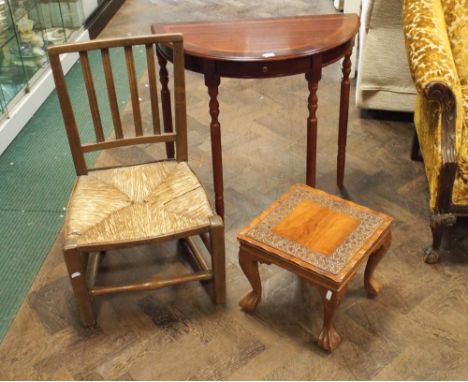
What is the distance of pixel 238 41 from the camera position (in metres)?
2.23

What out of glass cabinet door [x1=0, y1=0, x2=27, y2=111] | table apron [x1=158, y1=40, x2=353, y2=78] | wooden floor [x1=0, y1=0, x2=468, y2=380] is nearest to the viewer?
wooden floor [x1=0, y1=0, x2=468, y2=380]

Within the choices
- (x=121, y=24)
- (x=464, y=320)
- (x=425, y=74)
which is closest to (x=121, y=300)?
(x=464, y=320)

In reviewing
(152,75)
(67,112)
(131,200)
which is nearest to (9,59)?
(67,112)

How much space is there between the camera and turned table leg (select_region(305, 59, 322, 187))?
219cm

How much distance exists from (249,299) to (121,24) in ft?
9.95

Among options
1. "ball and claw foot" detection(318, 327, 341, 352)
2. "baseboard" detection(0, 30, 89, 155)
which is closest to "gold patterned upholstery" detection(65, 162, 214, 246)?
"ball and claw foot" detection(318, 327, 341, 352)

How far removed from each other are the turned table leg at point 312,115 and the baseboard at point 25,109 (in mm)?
1595

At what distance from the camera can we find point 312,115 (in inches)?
90.6

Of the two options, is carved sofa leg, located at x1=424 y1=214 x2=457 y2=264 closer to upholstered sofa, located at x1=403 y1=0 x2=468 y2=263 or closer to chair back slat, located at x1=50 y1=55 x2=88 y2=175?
upholstered sofa, located at x1=403 y1=0 x2=468 y2=263

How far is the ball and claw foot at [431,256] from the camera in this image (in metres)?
2.35

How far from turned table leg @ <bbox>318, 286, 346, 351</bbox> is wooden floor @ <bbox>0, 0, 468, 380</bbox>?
0.03m

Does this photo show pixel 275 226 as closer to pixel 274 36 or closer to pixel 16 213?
pixel 274 36

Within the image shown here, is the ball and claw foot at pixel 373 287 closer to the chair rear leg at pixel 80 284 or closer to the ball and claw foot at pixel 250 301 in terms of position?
the ball and claw foot at pixel 250 301

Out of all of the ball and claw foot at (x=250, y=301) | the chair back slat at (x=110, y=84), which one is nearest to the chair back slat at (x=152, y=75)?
the chair back slat at (x=110, y=84)
